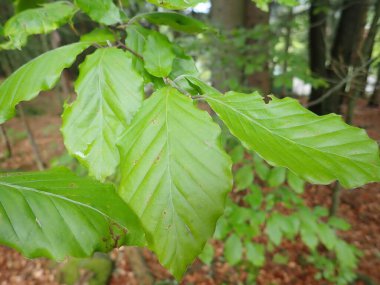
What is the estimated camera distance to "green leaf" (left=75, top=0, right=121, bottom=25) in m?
0.82

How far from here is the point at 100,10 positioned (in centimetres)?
84

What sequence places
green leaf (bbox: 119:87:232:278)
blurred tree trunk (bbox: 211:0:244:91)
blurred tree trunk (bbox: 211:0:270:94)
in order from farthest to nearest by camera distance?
blurred tree trunk (bbox: 211:0:244:91), blurred tree trunk (bbox: 211:0:270:94), green leaf (bbox: 119:87:232:278)

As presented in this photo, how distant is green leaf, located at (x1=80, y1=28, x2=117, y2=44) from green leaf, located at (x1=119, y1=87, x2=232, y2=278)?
1.28 feet

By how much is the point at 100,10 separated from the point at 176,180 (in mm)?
580

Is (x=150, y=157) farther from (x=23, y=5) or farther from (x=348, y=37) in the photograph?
(x=348, y=37)

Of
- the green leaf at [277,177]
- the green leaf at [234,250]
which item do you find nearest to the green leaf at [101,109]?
the green leaf at [277,177]

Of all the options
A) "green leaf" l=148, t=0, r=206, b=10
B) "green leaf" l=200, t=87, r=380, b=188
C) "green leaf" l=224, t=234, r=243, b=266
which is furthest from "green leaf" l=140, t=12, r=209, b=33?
"green leaf" l=224, t=234, r=243, b=266

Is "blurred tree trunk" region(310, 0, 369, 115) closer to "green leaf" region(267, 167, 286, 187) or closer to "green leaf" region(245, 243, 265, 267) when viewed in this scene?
"green leaf" region(245, 243, 265, 267)

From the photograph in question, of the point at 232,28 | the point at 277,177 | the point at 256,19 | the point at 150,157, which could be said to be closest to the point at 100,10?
the point at 150,157

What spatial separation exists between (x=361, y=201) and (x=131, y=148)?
524 cm

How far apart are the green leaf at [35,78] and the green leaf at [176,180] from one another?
0.30 metres

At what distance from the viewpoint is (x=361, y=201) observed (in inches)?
190

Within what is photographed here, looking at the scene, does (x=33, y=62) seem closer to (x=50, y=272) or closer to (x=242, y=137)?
(x=242, y=137)

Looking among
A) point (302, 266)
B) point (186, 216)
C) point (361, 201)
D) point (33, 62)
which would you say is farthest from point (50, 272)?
point (361, 201)
